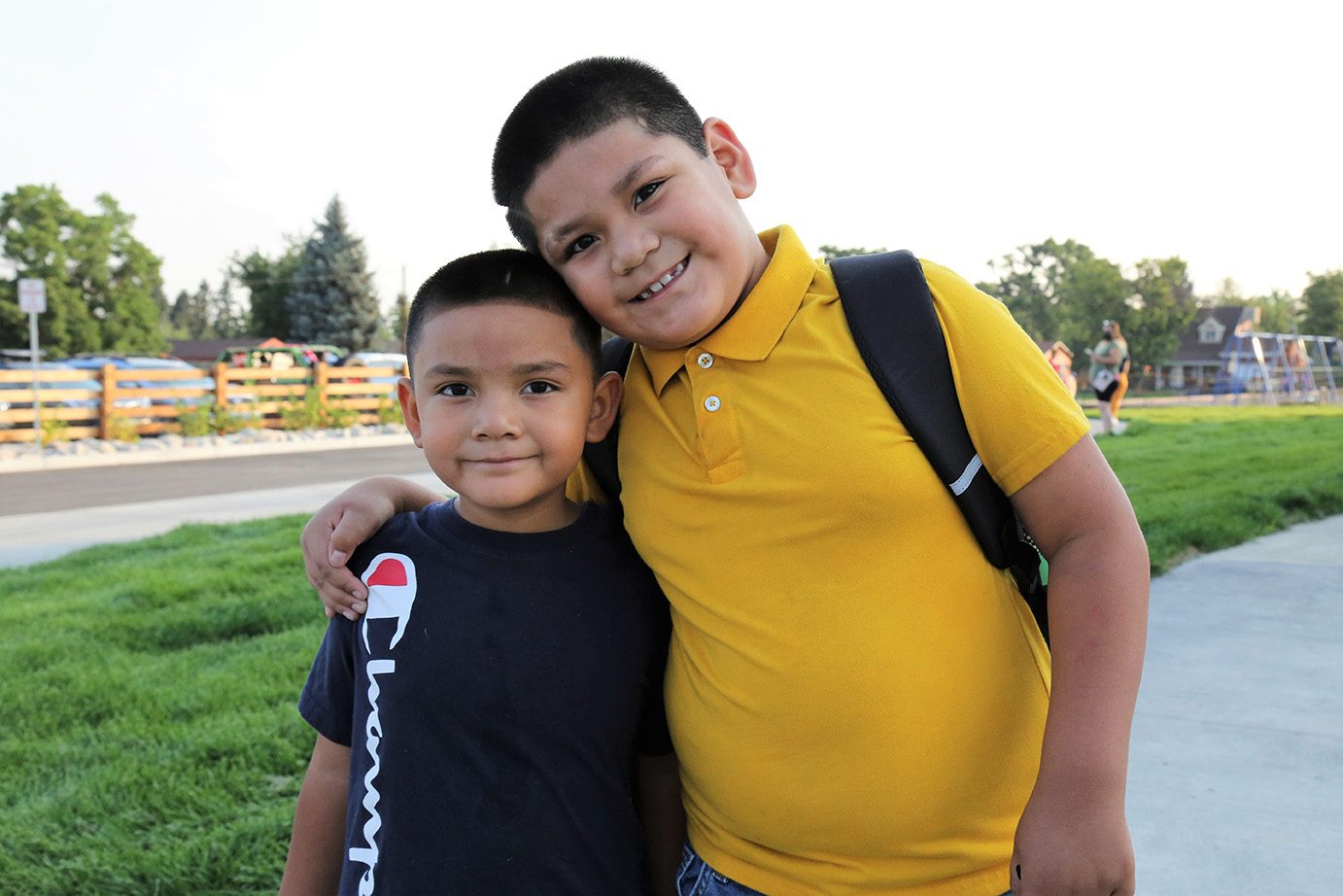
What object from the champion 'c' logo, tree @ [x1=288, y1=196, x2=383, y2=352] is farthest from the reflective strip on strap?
tree @ [x1=288, y1=196, x2=383, y2=352]

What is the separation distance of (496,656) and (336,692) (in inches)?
11.2

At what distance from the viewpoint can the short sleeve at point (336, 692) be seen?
1.63 m

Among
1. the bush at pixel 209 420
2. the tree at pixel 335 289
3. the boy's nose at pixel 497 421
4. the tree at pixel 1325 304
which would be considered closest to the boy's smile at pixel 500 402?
the boy's nose at pixel 497 421

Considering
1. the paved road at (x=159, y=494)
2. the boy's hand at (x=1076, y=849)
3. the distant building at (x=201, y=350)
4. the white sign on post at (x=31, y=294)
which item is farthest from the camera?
the distant building at (x=201, y=350)

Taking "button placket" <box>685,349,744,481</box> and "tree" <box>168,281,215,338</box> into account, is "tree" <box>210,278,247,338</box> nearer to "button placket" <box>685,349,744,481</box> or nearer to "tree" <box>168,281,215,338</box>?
"tree" <box>168,281,215,338</box>

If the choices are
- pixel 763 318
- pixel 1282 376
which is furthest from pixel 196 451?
pixel 1282 376

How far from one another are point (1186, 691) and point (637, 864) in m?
2.97

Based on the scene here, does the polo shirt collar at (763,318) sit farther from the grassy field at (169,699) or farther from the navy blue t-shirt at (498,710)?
the grassy field at (169,699)

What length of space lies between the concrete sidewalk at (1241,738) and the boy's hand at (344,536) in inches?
78.0

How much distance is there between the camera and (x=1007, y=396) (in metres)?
1.32

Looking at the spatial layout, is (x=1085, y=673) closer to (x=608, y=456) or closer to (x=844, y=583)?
(x=844, y=583)

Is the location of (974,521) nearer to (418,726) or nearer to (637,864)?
(637,864)

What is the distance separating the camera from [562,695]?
5.02 ft

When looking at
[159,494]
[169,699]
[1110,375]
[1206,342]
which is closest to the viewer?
[169,699]
